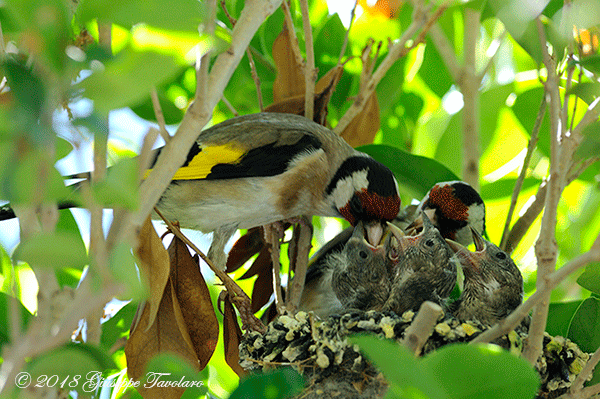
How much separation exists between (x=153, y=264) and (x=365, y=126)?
1.26 m

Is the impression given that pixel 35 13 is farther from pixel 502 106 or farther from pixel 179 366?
pixel 502 106

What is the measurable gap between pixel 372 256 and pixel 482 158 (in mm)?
787

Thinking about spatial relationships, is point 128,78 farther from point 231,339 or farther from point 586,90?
point 231,339

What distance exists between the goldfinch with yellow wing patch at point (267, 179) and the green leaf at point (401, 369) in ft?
5.45

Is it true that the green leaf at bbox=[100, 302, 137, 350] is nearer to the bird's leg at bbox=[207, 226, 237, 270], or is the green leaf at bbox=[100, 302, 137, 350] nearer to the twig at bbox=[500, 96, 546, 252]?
the bird's leg at bbox=[207, 226, 237, 270]

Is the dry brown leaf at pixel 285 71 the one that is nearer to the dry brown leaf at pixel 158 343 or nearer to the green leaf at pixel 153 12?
the dry brown leaf at pixel 158 343

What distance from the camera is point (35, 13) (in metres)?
0.63

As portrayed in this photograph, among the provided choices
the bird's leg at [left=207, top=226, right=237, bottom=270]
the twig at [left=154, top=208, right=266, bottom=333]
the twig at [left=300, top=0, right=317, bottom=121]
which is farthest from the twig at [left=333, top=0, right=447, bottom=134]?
the twig at [left=154, top=208, right=266, bottom=333]

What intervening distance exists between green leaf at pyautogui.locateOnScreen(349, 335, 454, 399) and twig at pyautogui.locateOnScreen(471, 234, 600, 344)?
12.7 inches

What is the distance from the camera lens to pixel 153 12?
669 millimetres

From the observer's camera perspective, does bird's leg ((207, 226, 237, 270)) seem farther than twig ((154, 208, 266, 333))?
Yes

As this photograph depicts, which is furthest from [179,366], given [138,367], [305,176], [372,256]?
[305,176]

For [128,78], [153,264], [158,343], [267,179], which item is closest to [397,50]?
[267,179]

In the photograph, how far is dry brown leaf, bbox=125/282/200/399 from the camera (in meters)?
1.44
